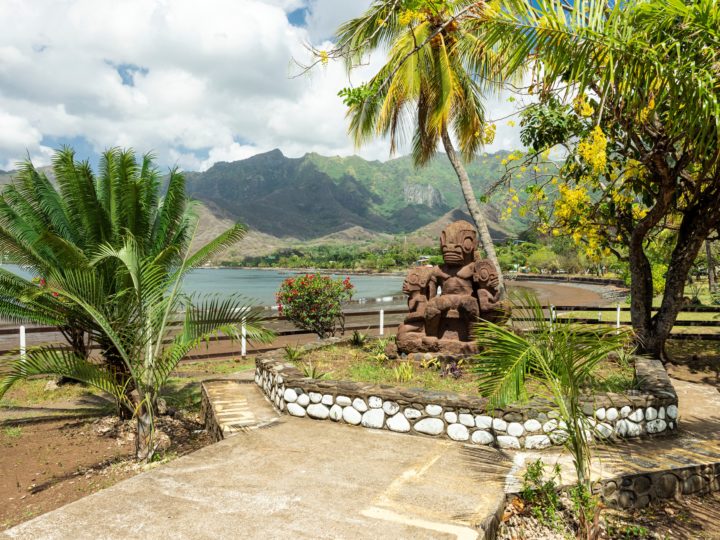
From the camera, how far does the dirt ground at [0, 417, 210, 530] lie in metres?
4.91

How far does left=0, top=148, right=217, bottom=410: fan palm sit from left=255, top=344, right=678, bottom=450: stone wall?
110 inches

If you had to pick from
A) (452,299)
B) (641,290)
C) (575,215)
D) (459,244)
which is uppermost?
(575,215)

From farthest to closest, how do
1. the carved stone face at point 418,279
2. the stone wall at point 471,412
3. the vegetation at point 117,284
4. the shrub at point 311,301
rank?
the shrub at point 311,301 < the carved stone face at point 418,279 < the vegetation at point 117,284 < the stone wall at point 471,412

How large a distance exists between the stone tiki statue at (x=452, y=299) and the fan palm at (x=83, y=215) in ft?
10.5

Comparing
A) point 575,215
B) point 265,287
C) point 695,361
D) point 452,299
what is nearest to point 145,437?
point 452,299

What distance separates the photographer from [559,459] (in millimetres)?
4504

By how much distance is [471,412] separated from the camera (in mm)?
4910

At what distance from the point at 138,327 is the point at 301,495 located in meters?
2.84

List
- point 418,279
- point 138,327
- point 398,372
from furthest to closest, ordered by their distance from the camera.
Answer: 1. point 418,279
2. point 398,372
3. point 138,327

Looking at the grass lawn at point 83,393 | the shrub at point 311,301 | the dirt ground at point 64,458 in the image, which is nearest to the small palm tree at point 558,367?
the dirt ground at point 64,458

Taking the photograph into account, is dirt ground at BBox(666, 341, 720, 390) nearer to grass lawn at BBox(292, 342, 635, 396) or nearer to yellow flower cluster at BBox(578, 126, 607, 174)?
grass lawn at BBox(292, 342, 635, 396)

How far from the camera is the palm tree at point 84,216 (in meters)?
7.41

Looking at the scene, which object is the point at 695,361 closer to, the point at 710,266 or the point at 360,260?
the point at 710,266

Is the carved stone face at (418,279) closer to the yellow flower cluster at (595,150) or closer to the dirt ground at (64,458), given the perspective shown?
the yellow flower cluster at (595,150)
